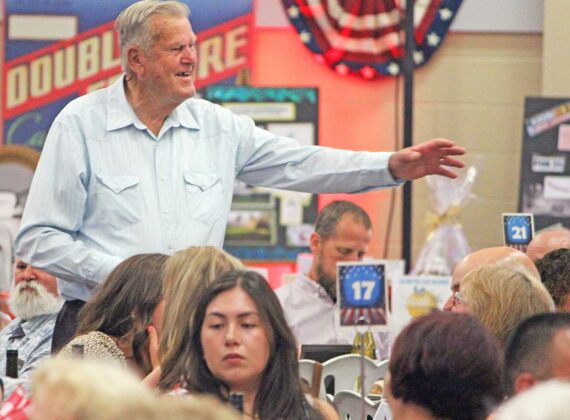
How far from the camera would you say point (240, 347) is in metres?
2.96

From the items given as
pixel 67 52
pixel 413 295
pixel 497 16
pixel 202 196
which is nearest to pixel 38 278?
pixel 413 295

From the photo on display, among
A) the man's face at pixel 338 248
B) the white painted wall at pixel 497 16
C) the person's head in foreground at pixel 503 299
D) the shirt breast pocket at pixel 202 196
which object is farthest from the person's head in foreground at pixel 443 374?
the white painted wall at pixel 497 16

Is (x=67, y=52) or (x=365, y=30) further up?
(x=365, y=30)

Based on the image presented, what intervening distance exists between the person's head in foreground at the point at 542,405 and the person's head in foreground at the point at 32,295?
4070mm

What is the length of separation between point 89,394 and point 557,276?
3174 mm

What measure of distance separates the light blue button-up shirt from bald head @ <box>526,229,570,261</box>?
66.6 inches

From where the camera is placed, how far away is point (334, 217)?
656 cm

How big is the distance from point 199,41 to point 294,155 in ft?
17.3

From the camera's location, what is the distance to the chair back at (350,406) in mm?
4191

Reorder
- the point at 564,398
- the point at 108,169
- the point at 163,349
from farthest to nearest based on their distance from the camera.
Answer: the point at 108,169
the point at 163,349
the point at 564,398

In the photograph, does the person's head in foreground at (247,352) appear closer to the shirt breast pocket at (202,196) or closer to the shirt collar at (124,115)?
the shirt breast pocket at (202,196)

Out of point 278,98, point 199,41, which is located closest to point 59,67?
point 199,41

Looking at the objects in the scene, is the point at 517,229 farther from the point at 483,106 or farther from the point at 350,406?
the point at 483,106

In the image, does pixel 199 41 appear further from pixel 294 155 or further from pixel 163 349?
pixel 163 349
